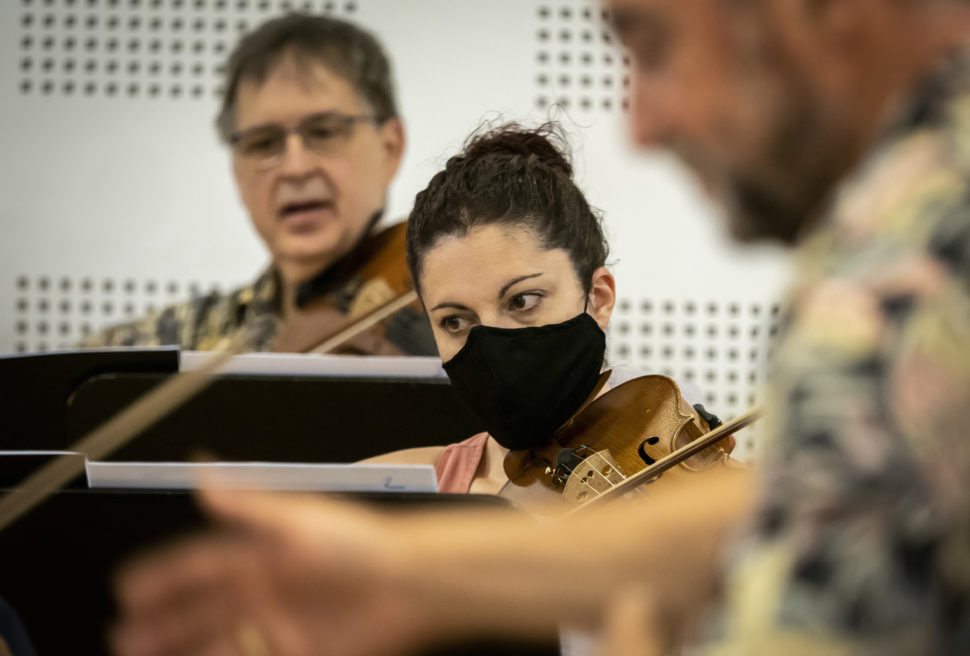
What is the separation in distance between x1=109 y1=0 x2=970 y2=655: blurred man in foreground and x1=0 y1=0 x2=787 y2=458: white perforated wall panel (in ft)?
6.70

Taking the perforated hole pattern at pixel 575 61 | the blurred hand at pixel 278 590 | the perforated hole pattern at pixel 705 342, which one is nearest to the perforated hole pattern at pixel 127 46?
the perforated hole pattern at pixel 575 61

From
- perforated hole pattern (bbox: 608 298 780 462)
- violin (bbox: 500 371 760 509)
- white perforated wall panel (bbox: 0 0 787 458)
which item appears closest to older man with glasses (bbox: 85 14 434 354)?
white perforated wall panel (bbox: 0 0 787 458)

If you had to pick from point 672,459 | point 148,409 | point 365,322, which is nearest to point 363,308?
point 365,322

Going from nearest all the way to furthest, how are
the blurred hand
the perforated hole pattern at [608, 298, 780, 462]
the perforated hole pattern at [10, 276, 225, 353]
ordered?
the blurred hand
the perforated hole pattern at [608, 298, 780, 462]
the perforated hole pattern at [10, 276, 225, 353]

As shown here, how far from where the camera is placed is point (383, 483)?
775 millimetres

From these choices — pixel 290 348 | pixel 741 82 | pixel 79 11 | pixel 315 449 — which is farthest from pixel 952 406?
pixel 79 11

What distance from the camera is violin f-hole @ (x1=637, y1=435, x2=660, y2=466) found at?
3.54ft

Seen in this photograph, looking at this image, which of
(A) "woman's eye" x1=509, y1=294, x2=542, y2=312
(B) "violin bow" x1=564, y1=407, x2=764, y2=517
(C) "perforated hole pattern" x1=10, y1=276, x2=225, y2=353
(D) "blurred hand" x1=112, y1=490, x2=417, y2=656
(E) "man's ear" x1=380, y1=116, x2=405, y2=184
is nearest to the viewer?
(D) "blurred hand" x1=112, y1=490, x2=417, y2=656

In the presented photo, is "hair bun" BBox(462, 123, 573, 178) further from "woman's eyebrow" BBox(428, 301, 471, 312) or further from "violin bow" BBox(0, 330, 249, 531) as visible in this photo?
"violin bow" BBox(0, 330, 249, 531)

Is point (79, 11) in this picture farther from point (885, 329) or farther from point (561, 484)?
point (885, 329)

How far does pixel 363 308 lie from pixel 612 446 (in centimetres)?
84

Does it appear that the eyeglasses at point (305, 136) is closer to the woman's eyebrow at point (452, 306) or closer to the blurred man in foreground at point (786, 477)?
the woman's eyebrow at point (452, 306)

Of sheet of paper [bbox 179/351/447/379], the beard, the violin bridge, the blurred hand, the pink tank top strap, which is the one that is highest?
the beard

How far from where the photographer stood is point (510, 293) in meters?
1.11
